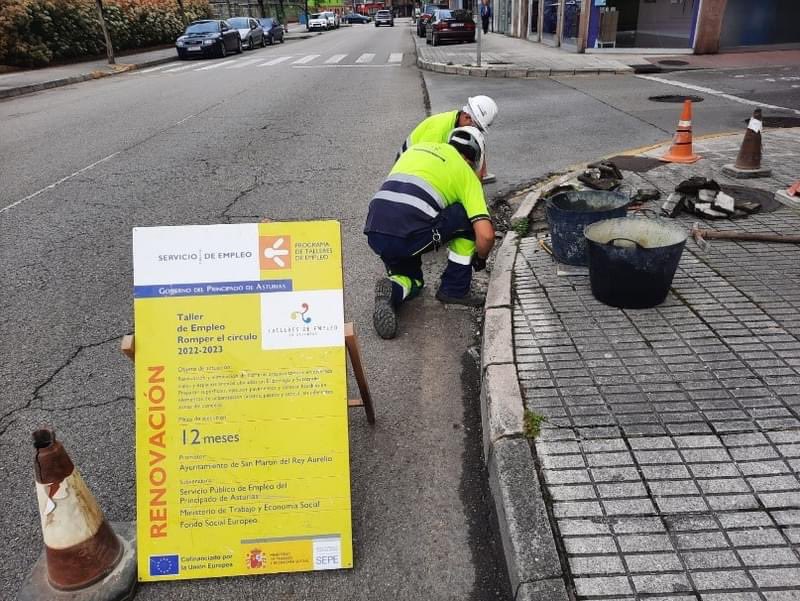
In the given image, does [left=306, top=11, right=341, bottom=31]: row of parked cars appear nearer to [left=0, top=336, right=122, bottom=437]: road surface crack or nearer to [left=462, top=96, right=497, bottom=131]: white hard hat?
[left=462, top=96, right=497, bottom=131]: white hard hat

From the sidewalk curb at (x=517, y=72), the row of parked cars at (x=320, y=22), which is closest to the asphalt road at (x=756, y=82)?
the sidewalk curb at (x=517, y=72)

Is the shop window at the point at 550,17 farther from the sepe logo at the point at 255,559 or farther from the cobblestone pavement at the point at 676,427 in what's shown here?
the sepe logo at the point at 255,559

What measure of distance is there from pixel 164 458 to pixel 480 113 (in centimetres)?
397

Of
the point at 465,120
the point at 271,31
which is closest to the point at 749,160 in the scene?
the point at 465,120

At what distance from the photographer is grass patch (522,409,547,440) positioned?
2.96 metres

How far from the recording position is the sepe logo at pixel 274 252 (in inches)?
99.1

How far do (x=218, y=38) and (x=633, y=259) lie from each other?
26704 mm

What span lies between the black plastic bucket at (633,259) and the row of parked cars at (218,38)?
84.4ft

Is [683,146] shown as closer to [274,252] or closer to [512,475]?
[512,475]

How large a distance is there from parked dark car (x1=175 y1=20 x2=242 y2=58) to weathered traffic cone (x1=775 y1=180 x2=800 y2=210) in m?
25.0

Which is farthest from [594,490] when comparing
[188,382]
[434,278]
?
[434,278]

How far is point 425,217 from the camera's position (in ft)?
14.1

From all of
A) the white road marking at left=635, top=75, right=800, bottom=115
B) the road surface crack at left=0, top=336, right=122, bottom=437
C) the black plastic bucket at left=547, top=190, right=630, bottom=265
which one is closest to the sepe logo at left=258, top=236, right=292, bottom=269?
the road surface crack at left=0, top=336, right=122, bottom=437

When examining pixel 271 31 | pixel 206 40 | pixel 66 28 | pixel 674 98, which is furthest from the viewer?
pixel 271 31
